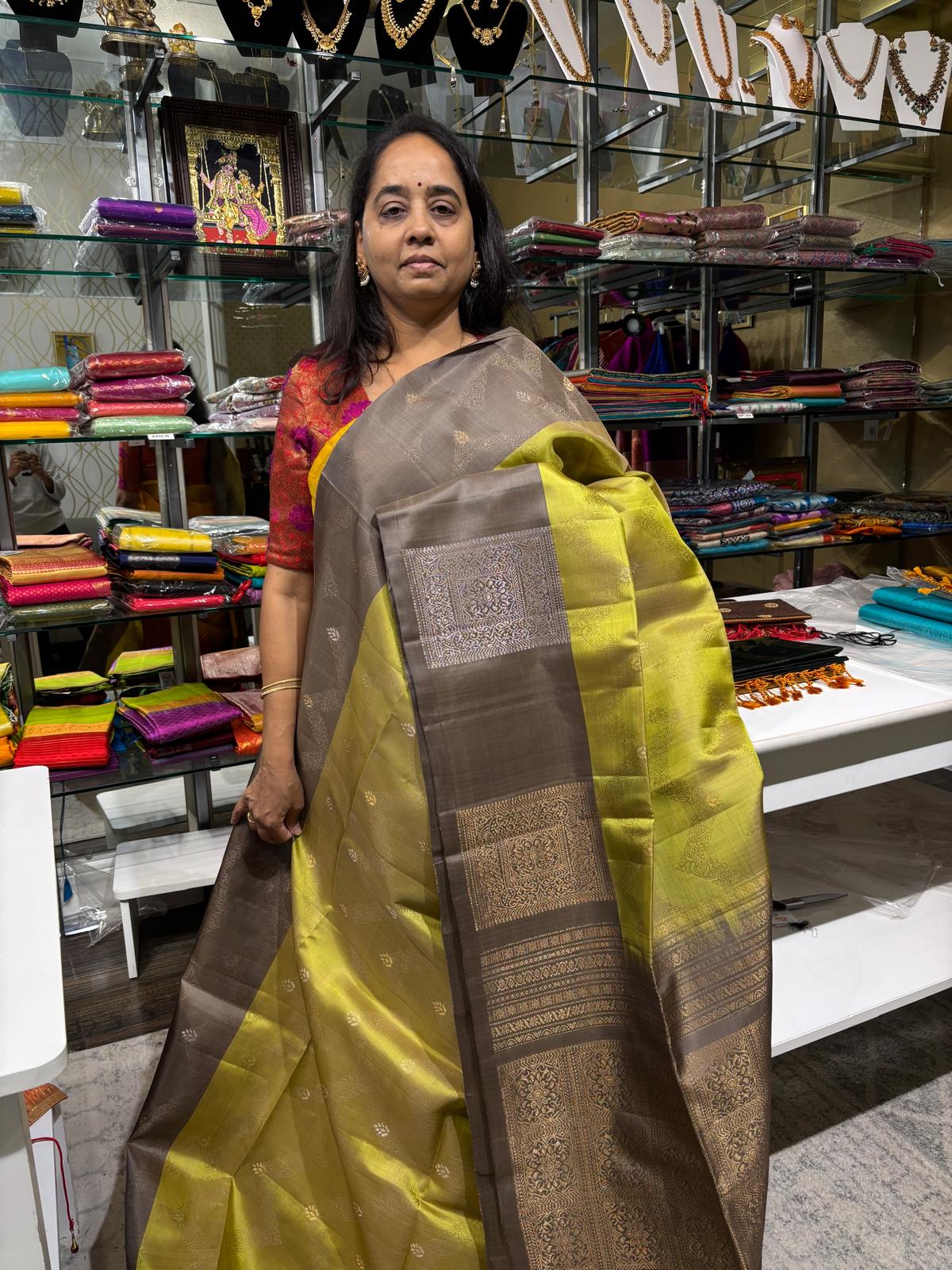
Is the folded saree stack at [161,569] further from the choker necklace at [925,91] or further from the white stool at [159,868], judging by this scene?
the choker necklace at [925,91]

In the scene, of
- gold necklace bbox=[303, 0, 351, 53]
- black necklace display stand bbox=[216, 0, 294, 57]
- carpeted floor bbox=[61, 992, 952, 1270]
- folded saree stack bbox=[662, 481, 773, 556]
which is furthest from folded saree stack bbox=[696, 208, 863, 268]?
carpeted floor bbox=[61, 992, 952, 1270]

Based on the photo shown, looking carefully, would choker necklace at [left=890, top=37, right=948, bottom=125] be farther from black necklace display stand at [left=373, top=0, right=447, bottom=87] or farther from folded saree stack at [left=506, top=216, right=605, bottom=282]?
black necklace display stand at [left=373, top=0, right=447, bottom=87]

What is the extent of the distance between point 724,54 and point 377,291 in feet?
7.38

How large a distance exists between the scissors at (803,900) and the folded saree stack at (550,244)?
1.87 m

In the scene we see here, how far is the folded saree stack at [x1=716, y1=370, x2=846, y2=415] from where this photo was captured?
3.40 meters

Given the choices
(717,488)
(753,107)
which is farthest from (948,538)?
(753,107)

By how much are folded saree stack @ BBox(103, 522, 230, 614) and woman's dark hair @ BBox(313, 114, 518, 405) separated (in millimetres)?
1122

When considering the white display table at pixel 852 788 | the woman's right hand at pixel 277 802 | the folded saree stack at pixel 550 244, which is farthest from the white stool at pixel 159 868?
the folded saree stack at pixel 550 244

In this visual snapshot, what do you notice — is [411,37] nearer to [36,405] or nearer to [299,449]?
[36,405]

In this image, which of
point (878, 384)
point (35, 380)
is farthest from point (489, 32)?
point (878, 384)

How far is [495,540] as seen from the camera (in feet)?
3.92

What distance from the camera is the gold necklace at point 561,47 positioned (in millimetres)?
2771

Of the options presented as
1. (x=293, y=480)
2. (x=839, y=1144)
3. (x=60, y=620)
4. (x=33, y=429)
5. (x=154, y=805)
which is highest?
(x=33, y=429)

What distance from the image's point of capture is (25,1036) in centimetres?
76
